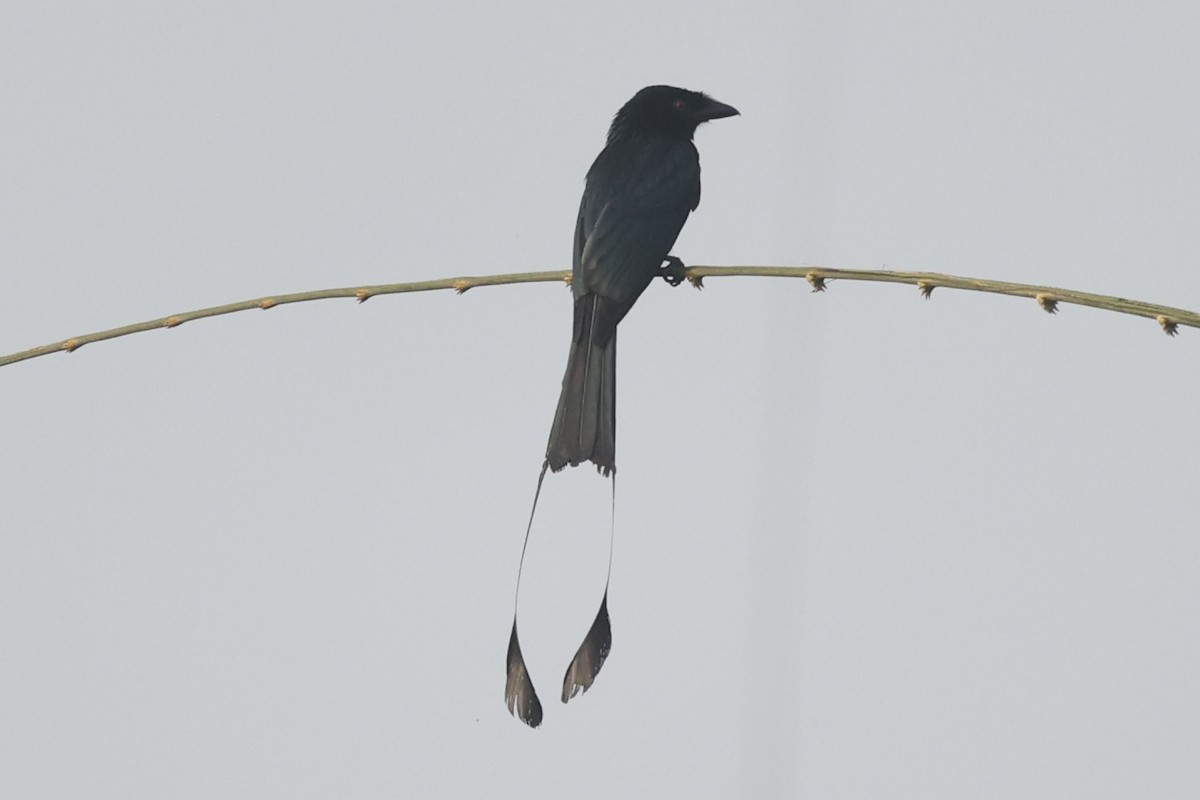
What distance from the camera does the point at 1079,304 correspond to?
2.28m

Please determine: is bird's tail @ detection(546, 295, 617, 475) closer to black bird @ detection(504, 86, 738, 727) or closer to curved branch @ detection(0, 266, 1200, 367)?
black bird @ detection(504, 86, 738, 727)

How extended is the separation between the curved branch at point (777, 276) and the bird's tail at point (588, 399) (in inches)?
14.9

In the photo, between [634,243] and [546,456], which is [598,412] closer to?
[546,456]

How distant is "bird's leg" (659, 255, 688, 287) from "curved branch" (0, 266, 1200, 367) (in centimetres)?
92

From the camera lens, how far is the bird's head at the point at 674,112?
5352 millimetres

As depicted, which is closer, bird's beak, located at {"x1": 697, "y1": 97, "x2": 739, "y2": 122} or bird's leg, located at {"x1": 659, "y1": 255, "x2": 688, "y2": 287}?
bird's leg, located at {"x1": 659, "y1": 255, "x2": 688, "y2": 287}

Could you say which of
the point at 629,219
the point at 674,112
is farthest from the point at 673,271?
the point at 674,112

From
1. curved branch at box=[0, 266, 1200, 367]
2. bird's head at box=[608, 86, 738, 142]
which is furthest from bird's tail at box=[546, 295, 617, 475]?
bird's head at box=[608, 86, 738, 142]

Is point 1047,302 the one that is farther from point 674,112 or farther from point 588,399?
point 674,112

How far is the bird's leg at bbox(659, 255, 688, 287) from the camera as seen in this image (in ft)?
15.2

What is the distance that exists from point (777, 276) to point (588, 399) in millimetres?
1106

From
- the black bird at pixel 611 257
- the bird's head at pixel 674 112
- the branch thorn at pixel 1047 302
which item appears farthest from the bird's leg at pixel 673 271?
the branch thorn at pixel 1047 302

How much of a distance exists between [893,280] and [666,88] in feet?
9.58

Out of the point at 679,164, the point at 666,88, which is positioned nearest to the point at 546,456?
the point at 679,164
